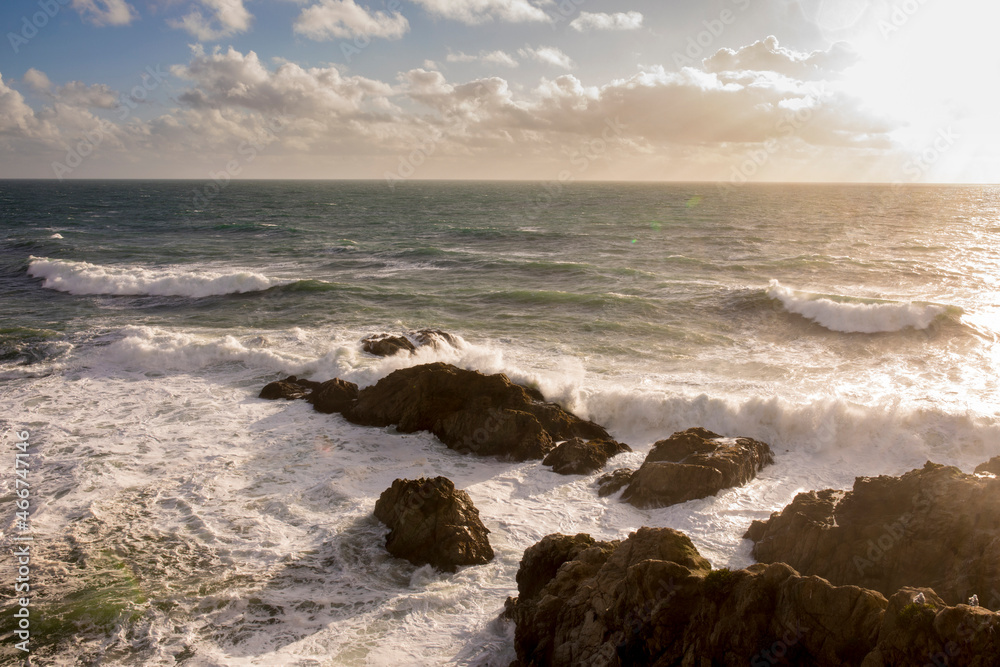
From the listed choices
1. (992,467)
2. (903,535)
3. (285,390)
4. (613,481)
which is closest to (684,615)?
(903,535)

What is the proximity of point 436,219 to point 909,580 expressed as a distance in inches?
2727

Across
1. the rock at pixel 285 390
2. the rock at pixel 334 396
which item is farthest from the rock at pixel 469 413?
the rock at pixel 285 390

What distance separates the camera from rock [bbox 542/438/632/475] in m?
12.7

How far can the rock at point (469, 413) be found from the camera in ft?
44.9

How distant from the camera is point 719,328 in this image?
24328 millimetres

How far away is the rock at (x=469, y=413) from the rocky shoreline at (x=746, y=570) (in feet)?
0.74

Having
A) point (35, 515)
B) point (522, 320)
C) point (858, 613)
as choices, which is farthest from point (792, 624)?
point (522, 320)

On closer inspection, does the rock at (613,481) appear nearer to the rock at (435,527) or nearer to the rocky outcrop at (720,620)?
the rock at (435,527)

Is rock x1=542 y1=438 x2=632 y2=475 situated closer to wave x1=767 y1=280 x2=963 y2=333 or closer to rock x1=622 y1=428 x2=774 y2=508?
rock x1=622 y1=428 x2=774 y2=508

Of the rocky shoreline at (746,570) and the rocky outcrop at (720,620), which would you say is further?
the rocky shoreline at (746,570)

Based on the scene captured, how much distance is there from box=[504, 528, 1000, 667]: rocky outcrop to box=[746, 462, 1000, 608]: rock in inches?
98.4

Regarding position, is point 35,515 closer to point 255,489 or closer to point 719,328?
point 255,489

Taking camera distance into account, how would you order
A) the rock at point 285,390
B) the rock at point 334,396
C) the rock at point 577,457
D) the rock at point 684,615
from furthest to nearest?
the rock at point 285,390 → the rock at point 334,396 → the rock at point 577,457 → the rock at point 684,615

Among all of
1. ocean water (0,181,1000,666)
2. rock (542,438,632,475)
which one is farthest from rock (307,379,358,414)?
rock (542,438,632,475)
